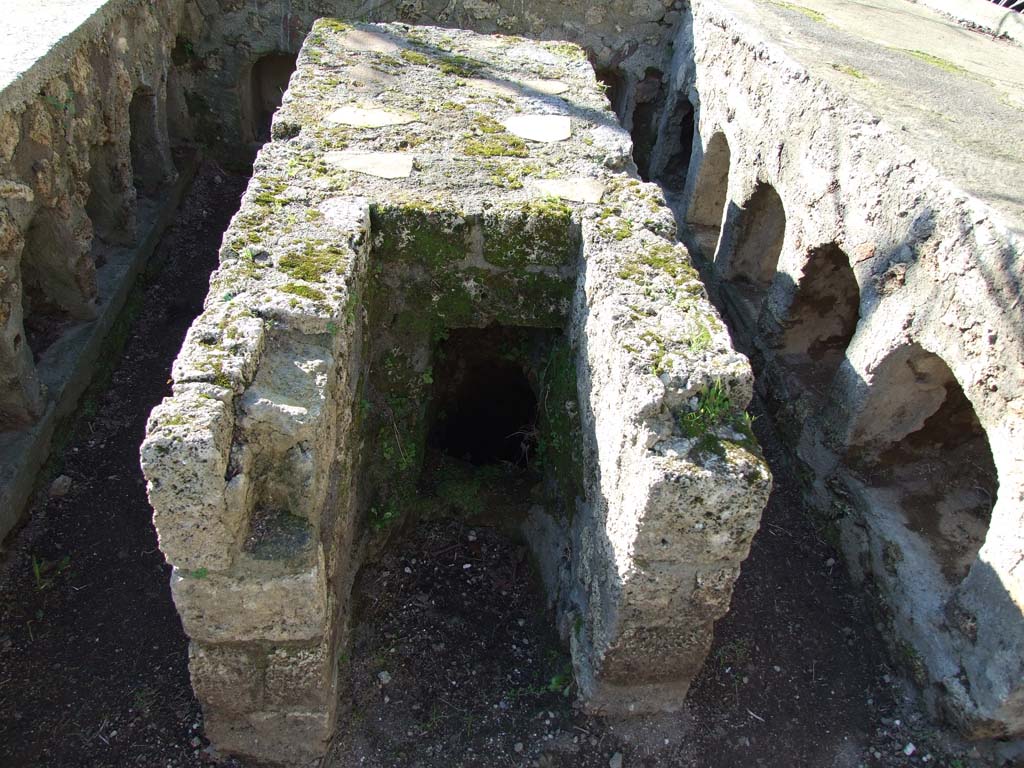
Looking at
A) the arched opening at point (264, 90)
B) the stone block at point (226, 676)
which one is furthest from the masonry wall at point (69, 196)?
the stone block at point (226, 676)

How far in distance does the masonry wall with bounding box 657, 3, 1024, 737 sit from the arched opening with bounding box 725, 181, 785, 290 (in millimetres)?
13

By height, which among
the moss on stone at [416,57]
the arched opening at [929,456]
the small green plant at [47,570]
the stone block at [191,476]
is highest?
the moss on stone at [416,57]

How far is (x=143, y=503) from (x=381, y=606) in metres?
1.70

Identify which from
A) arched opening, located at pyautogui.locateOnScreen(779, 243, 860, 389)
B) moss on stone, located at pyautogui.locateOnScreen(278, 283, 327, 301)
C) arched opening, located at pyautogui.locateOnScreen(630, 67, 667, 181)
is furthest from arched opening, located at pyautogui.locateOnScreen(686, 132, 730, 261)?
moss on stone, located at pyautogui.locateOnScreen(278, 283, 327, 301)

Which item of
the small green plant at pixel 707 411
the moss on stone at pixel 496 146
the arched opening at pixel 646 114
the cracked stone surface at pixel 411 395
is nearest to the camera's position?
the cracked stone surface at pixel 411 395

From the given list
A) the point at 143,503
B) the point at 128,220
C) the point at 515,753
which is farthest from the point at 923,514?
the point at 128,220

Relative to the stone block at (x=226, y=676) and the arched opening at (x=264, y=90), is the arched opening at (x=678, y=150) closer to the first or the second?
the arched opening at (x=264, y=90)

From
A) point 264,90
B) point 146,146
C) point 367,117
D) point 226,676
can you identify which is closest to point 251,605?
point 226,676

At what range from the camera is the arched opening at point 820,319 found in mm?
5305

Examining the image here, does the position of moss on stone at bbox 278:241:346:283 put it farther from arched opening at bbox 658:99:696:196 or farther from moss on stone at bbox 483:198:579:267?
arched opening at bbox 658:99:696:196

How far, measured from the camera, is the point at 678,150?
8.72 meters

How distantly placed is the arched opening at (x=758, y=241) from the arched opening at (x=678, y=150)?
2050mm

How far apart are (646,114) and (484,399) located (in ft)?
17.9

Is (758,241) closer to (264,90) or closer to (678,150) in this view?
(678,150)
